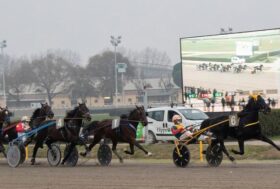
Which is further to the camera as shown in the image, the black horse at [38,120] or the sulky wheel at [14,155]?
the black horse at [38,120]

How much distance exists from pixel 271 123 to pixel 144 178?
671 inches

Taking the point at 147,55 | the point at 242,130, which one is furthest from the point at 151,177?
the point at 147,55

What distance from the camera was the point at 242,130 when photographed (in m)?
18.0

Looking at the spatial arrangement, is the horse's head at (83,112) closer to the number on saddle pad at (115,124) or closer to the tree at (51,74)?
the number on saddle pad at (115,124)

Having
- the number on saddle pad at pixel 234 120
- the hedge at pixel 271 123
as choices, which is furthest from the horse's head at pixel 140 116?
the hedge at pixel 271 123

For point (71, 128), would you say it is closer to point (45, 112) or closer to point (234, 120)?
point (45, 112)

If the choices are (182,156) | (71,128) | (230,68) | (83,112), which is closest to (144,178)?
(182,156)

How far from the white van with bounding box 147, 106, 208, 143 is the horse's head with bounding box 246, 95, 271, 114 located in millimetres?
10778

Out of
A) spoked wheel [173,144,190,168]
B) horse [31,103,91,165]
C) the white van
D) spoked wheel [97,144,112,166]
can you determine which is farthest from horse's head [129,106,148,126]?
the white van

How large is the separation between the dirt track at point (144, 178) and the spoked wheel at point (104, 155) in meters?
2.07

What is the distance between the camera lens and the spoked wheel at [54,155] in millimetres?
20953

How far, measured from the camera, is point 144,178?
15.4m

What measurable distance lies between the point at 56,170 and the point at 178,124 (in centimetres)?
391

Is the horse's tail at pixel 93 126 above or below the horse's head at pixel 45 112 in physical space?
below
